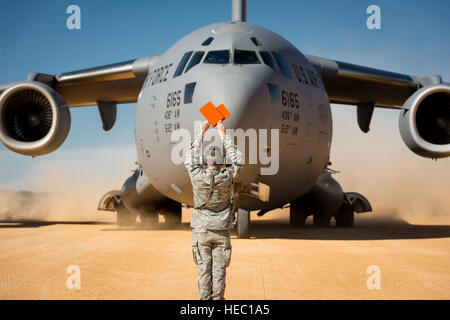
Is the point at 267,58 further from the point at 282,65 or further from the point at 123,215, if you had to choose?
the point at 123,215

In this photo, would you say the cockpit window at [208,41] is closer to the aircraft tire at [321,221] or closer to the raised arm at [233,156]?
the raised arm at [233,156]

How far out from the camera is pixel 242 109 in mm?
7770

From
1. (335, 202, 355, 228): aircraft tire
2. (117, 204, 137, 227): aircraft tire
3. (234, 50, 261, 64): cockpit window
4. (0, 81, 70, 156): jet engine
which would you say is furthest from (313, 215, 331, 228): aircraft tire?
(0, 81, 70, 156): jet engine

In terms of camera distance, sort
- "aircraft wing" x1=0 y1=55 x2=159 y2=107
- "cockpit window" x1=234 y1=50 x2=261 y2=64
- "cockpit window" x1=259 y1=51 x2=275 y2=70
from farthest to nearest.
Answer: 1. "aircraft wing" x1=0 y1=55 x2=159 y2=107
2. "cockpit window" x1=259 y1=51 x2=275 y2=70
3. "cockpit window" x1=234 y1=50 x2=261 y2=64

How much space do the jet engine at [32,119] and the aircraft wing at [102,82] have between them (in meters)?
1.55

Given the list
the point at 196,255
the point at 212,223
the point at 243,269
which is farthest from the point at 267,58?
the point at 196,255

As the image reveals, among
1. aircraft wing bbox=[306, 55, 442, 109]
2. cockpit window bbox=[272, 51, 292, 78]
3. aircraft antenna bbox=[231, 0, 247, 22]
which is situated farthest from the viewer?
aircraft wing bbox=[306, 55, 442, 109]

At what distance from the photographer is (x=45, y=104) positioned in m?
11.2

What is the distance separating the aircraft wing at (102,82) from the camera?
12.9 metres

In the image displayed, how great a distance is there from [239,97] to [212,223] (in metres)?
4.14

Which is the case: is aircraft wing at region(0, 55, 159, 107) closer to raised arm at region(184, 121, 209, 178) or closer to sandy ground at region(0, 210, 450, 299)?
sandy ground at region(0, 210, 450, 299)

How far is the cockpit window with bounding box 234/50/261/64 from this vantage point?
8.66m

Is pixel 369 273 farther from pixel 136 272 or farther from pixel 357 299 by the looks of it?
pixel 136 272

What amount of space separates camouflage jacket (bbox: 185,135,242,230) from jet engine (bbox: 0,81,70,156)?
742 centimetres
